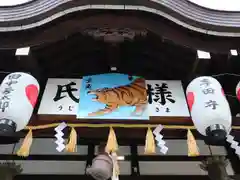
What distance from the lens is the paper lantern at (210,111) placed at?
368 cm

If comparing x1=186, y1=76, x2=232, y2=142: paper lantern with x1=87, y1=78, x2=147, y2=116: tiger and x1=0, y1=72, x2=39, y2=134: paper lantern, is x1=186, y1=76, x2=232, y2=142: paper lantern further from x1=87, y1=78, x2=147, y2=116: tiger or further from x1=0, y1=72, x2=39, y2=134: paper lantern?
x1=0, y1=72, x2=39, y2=134: paper lantern

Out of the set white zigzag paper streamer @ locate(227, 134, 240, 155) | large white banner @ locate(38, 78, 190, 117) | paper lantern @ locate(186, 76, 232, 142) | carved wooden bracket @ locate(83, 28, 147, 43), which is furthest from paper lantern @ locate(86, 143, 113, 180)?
carved wooden bracket @ locate(83, 28, 147, 43)

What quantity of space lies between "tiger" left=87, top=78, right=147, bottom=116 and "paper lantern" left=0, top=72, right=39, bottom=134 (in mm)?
908

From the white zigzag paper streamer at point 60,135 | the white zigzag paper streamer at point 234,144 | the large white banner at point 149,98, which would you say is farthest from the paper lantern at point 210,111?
the white zigzag paper streamer at point 60,135

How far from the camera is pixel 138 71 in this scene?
17.8ft

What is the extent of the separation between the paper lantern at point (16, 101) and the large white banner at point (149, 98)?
0.52 meters

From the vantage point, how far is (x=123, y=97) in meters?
4.86

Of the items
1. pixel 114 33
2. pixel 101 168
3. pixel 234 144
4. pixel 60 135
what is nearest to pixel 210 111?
pixel 234 144

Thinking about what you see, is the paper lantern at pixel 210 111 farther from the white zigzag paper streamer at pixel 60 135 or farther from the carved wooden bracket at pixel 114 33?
the white zigzag paper streamer at pixel 60 135

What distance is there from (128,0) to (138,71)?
3.88ft

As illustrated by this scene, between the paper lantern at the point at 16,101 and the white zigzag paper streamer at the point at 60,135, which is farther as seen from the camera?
the white zigzag paper streamer at the point at 60,135

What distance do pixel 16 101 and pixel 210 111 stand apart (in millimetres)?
2283

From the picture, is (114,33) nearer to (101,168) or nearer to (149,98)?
(149,98)

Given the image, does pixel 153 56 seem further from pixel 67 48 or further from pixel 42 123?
pixel 42 123
